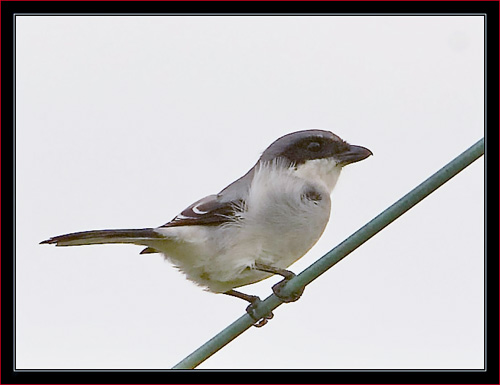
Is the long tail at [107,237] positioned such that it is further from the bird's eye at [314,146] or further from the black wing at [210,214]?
the bird's eye at [314,146]

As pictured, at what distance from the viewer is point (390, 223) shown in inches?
104

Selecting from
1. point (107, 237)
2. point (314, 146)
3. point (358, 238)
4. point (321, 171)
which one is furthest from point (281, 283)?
point (358, 238)

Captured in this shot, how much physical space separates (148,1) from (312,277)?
5.76 ft

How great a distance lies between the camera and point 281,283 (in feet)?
12.8

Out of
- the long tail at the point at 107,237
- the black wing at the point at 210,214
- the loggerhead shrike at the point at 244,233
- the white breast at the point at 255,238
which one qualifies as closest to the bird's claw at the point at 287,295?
the loggerhead shrike at the point at 244,233

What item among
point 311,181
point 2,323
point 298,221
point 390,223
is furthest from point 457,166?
point 2,323

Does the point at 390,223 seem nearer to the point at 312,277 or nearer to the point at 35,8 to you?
the point at 312,277

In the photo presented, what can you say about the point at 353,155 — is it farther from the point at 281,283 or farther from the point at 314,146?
the point at 281,283

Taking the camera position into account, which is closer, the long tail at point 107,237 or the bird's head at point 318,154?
the long tail at point 107,237

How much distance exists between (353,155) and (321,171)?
0.22m

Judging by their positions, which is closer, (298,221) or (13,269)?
(13,269)

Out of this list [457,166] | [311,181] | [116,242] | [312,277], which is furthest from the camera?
[311,181]

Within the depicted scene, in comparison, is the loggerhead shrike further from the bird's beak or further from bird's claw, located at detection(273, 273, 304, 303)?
bird's claw, located at detection(273, 273, 304, 303)

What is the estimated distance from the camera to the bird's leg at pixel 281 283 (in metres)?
3.40
